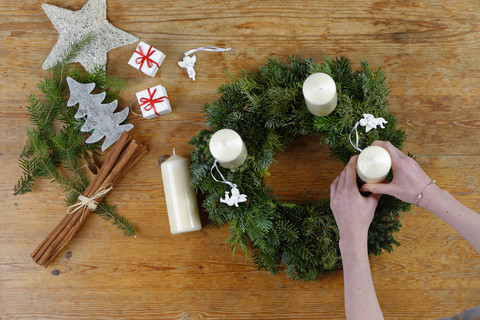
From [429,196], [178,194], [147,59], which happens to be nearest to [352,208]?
[429,196]

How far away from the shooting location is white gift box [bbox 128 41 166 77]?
1.21 m

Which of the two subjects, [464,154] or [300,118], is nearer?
[300,118]

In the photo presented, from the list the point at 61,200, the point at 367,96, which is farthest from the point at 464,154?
the point at 61,200

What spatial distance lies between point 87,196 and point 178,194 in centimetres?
33

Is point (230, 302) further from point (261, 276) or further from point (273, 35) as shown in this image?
point (273, 35)

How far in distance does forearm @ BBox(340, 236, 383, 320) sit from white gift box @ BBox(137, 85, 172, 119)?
0.72 meters

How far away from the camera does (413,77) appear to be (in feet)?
3.93

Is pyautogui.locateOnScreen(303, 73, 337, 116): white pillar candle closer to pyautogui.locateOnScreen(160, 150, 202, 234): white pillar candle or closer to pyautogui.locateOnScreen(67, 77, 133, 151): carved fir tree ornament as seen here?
pyautogui.locateOnScreen(160, 150, 202, 234): white pillar candle

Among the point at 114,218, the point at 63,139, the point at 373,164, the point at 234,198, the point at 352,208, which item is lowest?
the point at 114,218

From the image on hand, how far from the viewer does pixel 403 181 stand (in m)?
0.89

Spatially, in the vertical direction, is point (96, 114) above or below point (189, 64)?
below

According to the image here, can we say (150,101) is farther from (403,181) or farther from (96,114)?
(403,181)

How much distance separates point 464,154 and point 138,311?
124cm

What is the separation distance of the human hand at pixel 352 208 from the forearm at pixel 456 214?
13 cm
